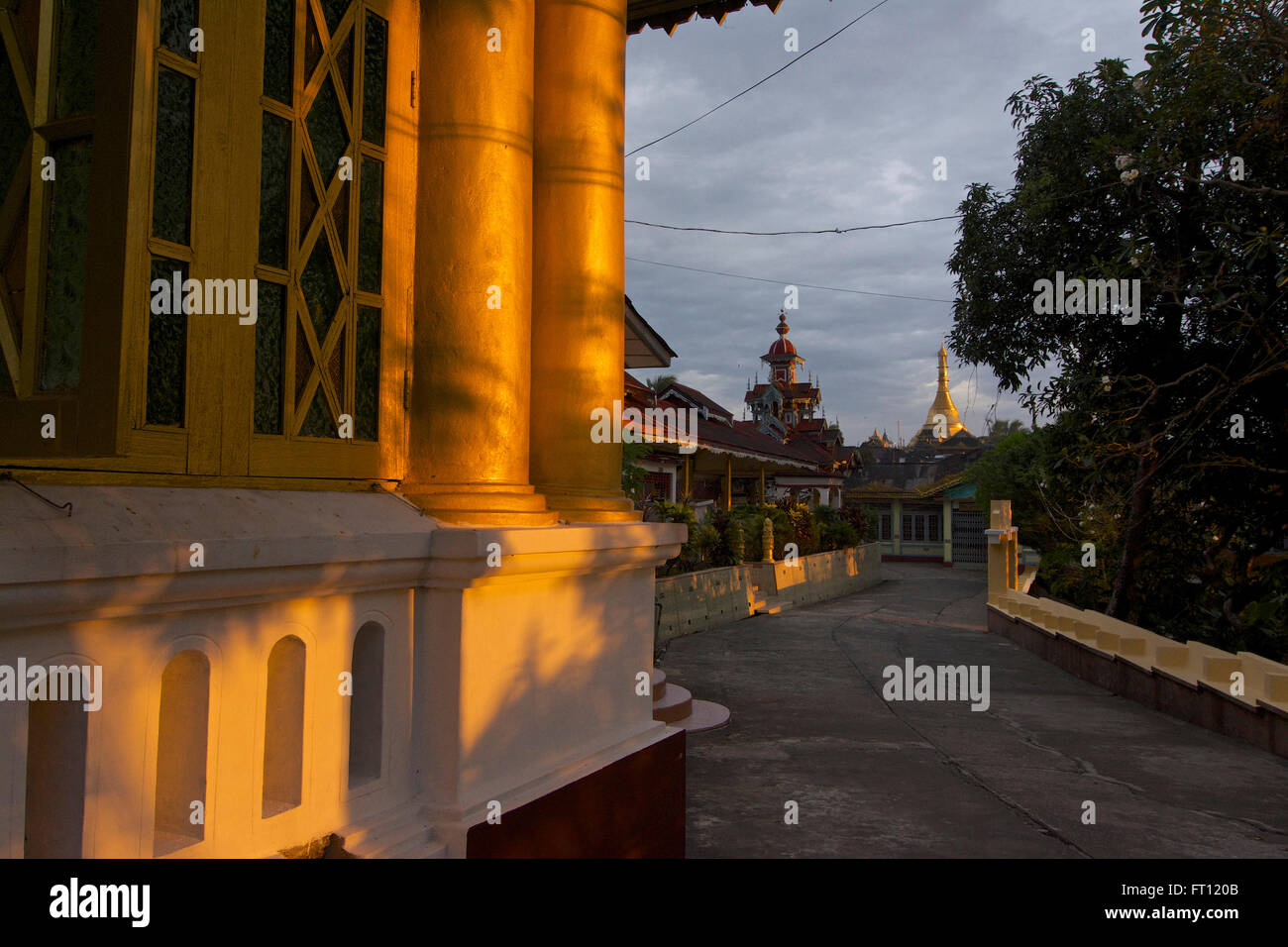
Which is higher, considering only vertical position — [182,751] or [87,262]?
[87,262]

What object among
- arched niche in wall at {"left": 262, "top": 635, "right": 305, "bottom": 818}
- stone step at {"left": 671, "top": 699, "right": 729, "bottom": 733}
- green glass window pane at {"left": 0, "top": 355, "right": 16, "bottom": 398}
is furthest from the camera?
stone step at {"left": 671, "top": 699, "right": 729, "bottom": 733}

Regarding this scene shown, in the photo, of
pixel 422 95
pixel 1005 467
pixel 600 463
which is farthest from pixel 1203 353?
pixel 1005 467

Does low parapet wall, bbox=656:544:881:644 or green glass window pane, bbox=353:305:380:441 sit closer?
green glass window pane, bbox=353:305:380:441

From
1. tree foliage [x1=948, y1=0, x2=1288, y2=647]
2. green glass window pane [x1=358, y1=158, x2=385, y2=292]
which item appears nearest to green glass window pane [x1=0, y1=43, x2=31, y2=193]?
green glass window pane [x1=358, y1=158, x2=385, y2=292]

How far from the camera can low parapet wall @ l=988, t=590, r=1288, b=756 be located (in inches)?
289

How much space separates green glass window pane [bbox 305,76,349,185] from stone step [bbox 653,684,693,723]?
5.02 metres

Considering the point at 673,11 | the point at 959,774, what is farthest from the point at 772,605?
the point at 673,11

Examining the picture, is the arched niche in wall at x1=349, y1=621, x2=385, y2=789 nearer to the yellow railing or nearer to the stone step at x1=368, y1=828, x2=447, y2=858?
the stone step at x1=368, y1=828, x2=447, y2=858

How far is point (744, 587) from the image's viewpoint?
1755cm

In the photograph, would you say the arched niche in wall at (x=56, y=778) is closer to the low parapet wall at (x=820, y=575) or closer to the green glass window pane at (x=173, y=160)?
the green glass window pane at (x=173, y=160)

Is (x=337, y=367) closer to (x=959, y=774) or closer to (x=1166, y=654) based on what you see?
(x=959, y=774)

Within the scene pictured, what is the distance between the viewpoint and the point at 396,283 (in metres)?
3.00

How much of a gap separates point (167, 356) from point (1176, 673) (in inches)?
372

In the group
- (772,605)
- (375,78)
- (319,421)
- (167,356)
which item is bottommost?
(772,605)
